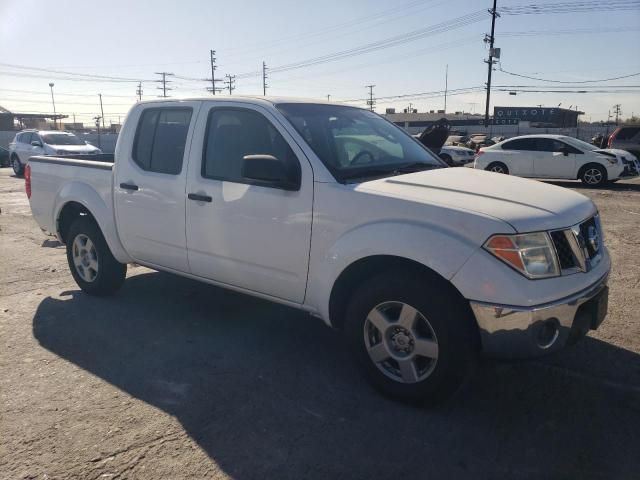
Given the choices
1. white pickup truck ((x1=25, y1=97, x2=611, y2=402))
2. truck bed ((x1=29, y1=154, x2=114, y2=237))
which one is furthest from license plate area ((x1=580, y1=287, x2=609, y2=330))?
truck bed ((x1=29, y1=154, x2=114, y2=237))

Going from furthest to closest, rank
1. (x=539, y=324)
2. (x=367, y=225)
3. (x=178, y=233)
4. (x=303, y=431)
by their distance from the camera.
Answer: (x=178, y=233) → (x=367, y=225) → (x=303, y=431) → (x=539, y=324)

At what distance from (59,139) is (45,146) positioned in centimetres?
97

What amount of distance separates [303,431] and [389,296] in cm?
90

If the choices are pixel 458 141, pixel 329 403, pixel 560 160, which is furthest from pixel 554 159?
pixel 458 141

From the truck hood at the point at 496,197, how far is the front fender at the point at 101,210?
262 cm

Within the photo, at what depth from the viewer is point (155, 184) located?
4391 mm

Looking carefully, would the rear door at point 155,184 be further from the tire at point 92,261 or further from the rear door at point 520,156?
the rear door at point 520,156

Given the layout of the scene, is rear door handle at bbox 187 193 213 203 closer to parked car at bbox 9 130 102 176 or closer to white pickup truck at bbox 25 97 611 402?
white pickup truck at bbox 25 97 611 402

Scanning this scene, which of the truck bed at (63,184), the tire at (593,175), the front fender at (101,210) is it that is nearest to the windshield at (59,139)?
the truck bed at (63,184)

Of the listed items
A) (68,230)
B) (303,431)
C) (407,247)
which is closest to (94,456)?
(303,431)

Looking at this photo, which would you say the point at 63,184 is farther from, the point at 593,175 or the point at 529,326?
the point at 593,175

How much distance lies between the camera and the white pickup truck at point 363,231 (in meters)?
2.85

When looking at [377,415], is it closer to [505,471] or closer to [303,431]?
[303,431]

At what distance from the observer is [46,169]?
563 cm
